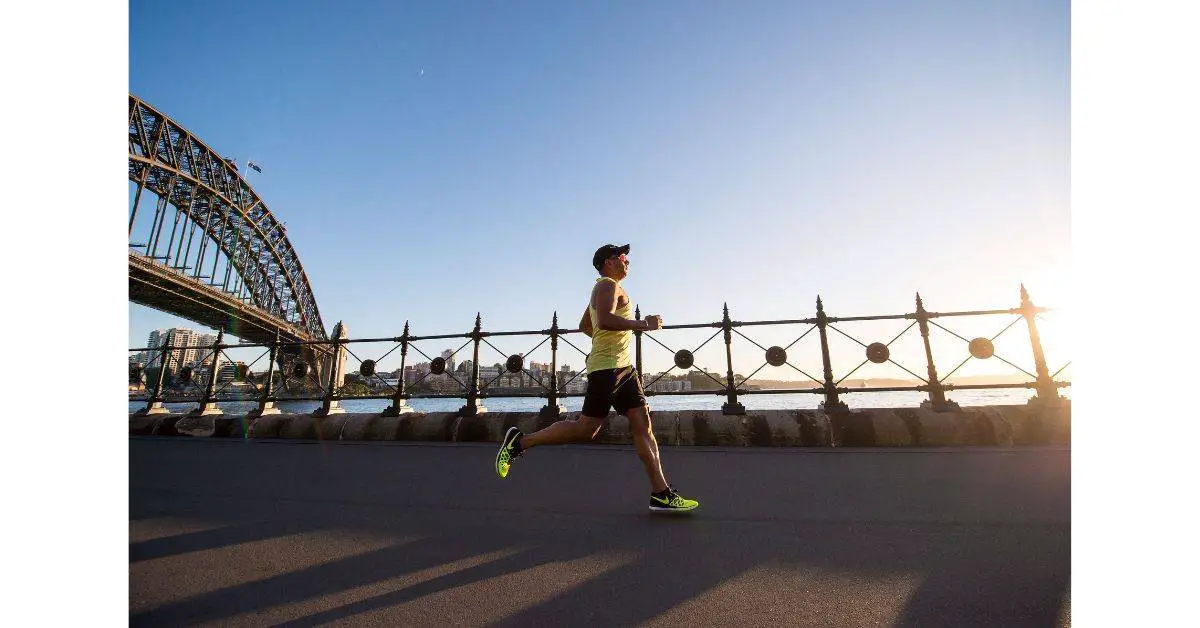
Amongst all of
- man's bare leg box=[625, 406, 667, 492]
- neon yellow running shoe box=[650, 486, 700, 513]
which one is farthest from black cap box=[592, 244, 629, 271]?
neon yellow running shoe box=[650, 486, 700, 513]

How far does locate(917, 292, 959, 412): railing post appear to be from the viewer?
16.7 ft

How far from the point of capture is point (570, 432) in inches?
115

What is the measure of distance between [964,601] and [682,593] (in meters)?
0.88

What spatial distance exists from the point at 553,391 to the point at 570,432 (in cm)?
317

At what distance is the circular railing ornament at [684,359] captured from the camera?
263 inches

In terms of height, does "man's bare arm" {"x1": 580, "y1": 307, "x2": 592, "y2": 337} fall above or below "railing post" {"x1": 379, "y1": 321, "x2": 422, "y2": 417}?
above

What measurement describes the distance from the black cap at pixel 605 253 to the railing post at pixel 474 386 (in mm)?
3536

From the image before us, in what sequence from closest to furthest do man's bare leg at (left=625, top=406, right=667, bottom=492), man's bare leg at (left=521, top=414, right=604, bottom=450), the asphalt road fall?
the asphalt road < man's bare leg at (left=625, top=406, right=667, bottom=492) < man's bare leg at (left=521, top=414, right=604, bottom=450)

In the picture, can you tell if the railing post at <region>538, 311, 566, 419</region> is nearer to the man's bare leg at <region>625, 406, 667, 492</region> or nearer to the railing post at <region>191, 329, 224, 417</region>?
the man's bare leg at <region>625, 406, 667, 492</region>

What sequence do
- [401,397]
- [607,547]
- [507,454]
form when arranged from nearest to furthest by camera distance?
[607,547], [507,454], [401,397]

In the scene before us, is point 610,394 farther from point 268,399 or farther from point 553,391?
point 268,399

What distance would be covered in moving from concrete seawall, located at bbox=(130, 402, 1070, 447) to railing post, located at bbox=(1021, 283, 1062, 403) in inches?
18.2

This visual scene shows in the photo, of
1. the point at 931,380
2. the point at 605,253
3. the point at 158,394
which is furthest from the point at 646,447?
the point at 158,394

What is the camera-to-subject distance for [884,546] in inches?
75.2
